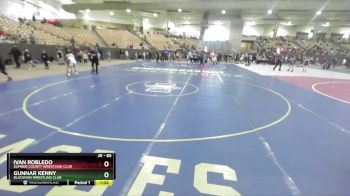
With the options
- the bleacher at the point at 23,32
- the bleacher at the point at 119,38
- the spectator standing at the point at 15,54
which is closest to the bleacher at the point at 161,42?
the bleacher at the point at 119,38

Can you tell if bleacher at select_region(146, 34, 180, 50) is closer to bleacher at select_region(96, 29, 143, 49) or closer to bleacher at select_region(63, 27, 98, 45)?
bleacher at select_region(96, 29, 143, 49)

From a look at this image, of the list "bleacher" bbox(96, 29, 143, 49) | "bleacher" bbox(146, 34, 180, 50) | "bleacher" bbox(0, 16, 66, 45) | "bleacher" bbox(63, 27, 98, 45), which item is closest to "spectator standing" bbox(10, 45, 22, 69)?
"bleacher" bbox(0, 16, 66, 45)

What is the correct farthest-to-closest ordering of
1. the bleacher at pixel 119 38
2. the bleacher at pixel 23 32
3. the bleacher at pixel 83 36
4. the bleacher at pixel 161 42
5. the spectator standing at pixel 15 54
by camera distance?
the bleacher at pixel 161 42, the bleacher at pixel 119 38, the bleacher at pixel 83 36, the bleacher at pixel 23 32, the spectator standing at pixel 15 54

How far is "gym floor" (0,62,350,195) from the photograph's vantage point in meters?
3.93

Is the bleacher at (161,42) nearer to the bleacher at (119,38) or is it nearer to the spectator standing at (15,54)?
the bleacher at (119,38)

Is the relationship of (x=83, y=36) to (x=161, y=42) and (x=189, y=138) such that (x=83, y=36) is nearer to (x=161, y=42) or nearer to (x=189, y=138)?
(x=161, y=42)

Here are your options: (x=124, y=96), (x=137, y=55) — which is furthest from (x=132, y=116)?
(x=137, y=55)

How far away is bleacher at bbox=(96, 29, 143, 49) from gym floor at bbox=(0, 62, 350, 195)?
29.0 metres

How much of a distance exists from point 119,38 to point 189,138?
37.1 m

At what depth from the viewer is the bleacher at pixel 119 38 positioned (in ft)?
125

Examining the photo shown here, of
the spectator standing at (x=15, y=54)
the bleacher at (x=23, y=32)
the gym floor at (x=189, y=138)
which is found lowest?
the gym floor at (x=189, y=138)

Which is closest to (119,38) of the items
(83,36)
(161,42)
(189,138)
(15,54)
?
(83,36)

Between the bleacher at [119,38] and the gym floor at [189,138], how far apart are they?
2903cm

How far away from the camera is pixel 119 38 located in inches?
1567
